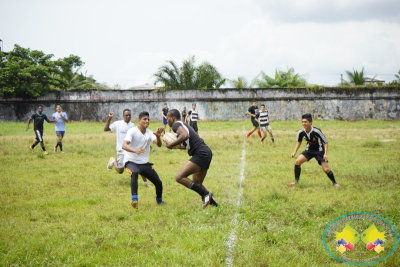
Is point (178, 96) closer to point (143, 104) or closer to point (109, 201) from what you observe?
point (143, 104)

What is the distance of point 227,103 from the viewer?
1350 inches

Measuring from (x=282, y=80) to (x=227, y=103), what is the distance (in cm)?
672

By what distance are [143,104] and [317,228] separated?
98.1ft

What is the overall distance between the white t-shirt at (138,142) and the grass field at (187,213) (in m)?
0.86

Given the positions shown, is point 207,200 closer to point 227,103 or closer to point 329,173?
point 329,173

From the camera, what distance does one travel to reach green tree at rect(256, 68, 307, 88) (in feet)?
121

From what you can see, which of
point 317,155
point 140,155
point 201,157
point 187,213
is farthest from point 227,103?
point 187,213

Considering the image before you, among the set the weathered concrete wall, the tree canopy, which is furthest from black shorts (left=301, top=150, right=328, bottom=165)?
the tree canopy

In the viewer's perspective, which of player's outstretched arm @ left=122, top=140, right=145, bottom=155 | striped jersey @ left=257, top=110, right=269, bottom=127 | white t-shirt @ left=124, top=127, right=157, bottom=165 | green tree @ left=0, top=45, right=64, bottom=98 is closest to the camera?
player's outstretched arm @ left=122, top=140, right=145, bottom=155

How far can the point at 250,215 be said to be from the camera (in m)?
6.25

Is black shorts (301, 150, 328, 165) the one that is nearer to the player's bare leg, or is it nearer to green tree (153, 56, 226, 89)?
the player's bare leg

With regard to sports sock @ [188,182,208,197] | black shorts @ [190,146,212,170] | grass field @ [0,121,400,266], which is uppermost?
black shorts @ [190,146,212,170]

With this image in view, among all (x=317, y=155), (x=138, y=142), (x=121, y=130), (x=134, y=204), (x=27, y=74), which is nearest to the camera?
(x=134, y=204)

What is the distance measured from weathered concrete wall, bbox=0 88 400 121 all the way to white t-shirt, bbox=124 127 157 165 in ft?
87.5
